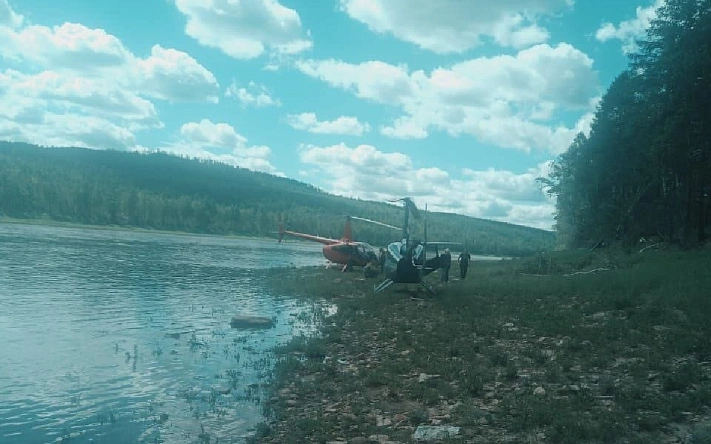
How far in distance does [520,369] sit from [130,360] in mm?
9898

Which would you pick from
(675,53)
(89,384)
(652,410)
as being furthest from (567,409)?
(675,53)

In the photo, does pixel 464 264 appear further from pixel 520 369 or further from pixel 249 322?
pixel 520 369

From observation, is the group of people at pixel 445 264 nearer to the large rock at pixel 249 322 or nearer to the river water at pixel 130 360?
the river water at pixel 130 360

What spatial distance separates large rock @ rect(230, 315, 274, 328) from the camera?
1914cm

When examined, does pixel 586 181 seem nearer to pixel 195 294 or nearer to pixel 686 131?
pixel 686 131

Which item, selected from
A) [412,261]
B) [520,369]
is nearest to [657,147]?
[412,261]

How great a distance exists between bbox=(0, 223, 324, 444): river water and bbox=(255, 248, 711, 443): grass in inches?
47.9

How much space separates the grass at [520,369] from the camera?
316 inches

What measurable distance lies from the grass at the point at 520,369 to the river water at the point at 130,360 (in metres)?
1.22

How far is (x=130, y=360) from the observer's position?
546 inches

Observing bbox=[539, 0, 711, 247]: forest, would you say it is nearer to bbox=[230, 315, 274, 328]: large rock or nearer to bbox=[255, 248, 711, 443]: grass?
bbox=[255, 248, 711, 443]: grass

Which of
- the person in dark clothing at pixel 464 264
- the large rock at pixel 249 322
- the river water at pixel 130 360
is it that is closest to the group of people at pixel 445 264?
the person in dark clothing at pixel 464 264

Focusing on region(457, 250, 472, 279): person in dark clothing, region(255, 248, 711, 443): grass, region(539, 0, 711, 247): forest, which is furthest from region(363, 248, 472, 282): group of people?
region(539, 0, 711, 247): forest

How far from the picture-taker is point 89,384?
461 inches
